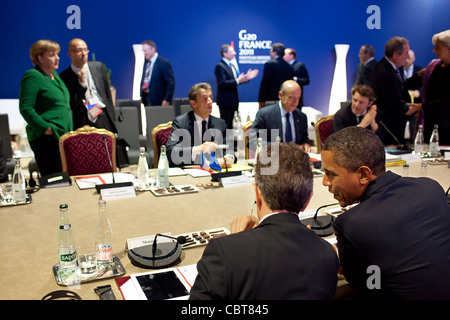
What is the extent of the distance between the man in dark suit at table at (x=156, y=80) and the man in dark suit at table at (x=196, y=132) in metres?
2.86

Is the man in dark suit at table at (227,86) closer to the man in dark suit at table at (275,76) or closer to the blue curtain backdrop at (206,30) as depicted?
the man in dark suit at table at (275,76)

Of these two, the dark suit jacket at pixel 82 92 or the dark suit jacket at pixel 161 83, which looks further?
the dark suit jacket at pixel 161 83

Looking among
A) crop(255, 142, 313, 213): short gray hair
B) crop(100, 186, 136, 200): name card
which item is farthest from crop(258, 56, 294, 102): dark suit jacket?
crop(255, 142, 313, 213): short gray hair

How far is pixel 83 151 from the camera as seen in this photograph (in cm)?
336

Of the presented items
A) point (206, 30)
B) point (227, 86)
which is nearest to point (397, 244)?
point (227, 86)

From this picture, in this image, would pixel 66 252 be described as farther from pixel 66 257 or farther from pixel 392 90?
pixel 392 90

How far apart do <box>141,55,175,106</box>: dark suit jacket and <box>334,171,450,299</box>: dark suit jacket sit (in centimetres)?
544

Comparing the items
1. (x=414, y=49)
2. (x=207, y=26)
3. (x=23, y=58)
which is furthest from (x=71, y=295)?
(x=414, y=49)

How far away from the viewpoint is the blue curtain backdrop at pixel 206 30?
6539mm

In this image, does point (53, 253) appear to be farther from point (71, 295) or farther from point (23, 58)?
point (23, 58)

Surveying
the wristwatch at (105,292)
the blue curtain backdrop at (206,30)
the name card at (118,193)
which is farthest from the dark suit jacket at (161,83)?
the wristwatch at (105,292)

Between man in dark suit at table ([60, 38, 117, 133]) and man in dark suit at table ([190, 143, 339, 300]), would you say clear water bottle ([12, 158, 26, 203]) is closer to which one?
man in dark suit at table ([190, 143, 339, 300])

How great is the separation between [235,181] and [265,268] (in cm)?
163
